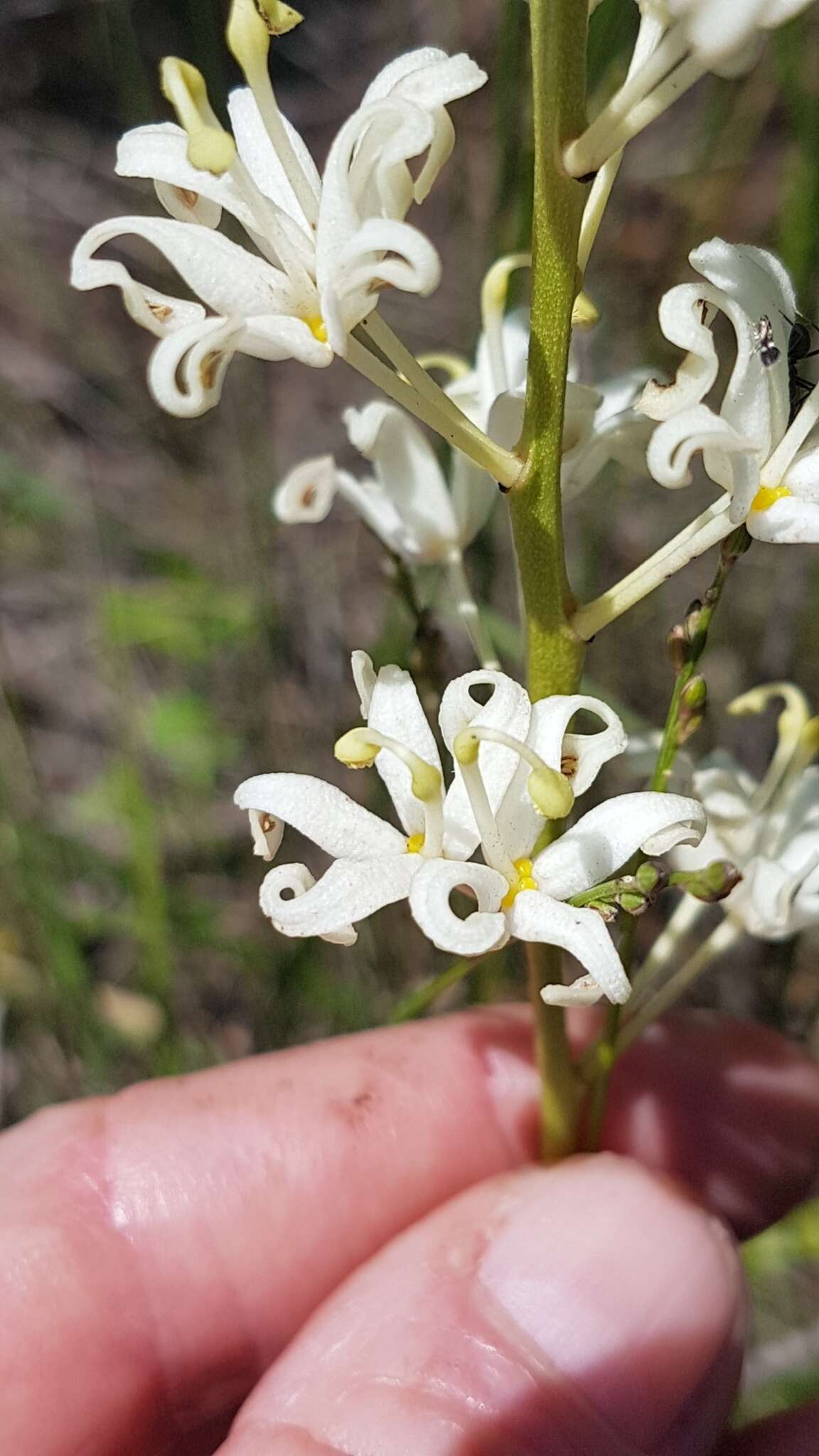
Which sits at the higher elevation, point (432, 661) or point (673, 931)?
point (432, 661)

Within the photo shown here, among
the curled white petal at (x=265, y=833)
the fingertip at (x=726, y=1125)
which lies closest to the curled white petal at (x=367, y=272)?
the curled white petal at (x=265, y=833)

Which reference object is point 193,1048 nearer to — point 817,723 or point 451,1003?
point 451,1003

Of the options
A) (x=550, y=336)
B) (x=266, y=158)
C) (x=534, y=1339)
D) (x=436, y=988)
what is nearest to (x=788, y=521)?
(x=550, y=336)

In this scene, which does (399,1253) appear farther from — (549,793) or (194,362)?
(194,362)

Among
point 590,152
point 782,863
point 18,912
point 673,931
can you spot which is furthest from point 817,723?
point 18,912

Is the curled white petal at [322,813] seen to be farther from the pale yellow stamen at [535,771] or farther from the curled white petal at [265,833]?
the pale yellow stamen at [535,771]

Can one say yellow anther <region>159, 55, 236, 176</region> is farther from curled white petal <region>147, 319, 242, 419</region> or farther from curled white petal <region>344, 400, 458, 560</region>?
curled white petal <region>344, 400, 458, 560</region>
